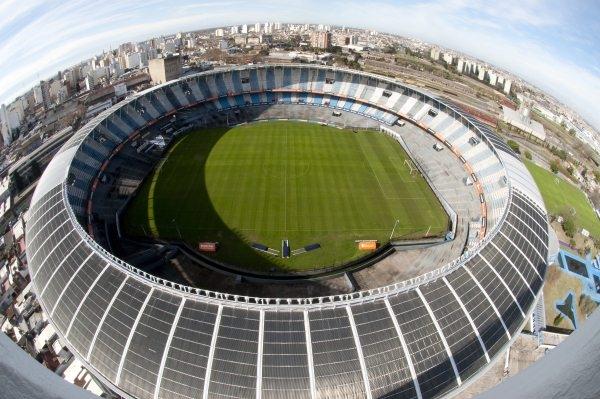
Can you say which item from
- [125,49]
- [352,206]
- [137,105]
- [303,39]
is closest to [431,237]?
[352,206]

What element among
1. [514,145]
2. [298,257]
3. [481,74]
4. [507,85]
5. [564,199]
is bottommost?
[298,257]

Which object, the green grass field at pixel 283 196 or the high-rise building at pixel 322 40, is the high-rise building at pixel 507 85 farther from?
the green grass field at pixel 283 196

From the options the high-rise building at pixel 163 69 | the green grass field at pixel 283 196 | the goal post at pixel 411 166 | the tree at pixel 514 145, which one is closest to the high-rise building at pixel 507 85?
the tree at pixel 514 145

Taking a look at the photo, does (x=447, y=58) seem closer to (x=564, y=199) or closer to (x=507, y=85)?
(x=507, y=85)

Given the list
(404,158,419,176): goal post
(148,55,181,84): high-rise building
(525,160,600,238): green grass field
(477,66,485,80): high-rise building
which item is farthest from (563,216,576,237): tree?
(477,66,485,80): high-rise building

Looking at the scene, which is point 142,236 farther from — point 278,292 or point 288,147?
point 288,147

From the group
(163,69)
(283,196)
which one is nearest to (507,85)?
(283,196)
